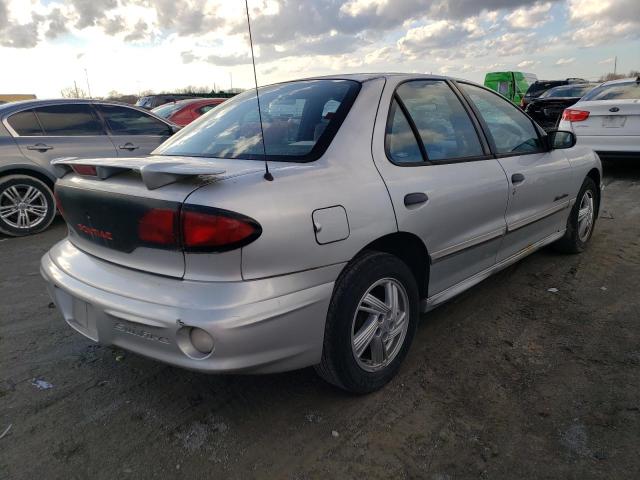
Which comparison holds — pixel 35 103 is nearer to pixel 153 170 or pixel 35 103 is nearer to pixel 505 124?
pixel 153 170

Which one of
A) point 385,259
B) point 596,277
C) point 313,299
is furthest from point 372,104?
point 596,277

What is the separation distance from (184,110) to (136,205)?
8.09 meters

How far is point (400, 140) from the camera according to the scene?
104 inches

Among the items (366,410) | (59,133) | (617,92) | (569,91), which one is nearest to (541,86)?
(569,91)

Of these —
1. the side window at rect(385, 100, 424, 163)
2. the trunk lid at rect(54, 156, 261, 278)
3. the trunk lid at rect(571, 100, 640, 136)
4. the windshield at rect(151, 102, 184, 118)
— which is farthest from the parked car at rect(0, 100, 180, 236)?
the trunk lid at rect(571, 100, 640, 136)

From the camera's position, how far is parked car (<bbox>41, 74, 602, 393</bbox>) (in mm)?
1909

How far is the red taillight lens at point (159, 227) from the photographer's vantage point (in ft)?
6.32

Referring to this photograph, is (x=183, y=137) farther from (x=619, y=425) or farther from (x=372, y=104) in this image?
(x=619, y=425)

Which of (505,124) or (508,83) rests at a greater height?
(508,83)

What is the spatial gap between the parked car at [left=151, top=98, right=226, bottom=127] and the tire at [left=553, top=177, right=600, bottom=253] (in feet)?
22.3

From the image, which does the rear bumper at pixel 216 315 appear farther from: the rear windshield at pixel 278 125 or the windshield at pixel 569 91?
the windshield at pixel 569 91

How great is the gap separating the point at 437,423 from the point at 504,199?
1.56 metres

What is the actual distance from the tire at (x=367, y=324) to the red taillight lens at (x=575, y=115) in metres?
6.76

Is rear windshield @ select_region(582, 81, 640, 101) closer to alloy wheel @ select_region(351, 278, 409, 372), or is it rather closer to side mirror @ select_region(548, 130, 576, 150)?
side mirror @ select_region(548, 130, 576, 150)
